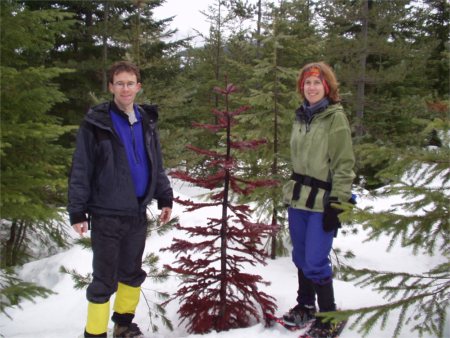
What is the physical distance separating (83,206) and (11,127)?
1892 mm

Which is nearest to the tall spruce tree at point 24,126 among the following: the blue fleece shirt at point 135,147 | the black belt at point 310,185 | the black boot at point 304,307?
the blue fleece shirt at point 135,147

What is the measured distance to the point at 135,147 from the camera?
3762 millimetres

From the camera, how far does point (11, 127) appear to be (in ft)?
14.8

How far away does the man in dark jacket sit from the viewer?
3500 millimetres

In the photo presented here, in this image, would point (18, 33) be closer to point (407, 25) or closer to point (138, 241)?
point (138, 241)

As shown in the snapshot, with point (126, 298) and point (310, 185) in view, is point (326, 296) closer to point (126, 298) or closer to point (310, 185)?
point (310, 185)

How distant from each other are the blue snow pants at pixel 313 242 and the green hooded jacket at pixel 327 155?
13 cm

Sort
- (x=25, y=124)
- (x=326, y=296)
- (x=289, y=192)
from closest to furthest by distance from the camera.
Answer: (x=326, y=296) < (x=289, y=192) < (x=25, y=124)

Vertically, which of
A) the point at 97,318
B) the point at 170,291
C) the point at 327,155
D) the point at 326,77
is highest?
the point at 326,77

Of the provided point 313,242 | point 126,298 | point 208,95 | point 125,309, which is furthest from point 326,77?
point 208,95

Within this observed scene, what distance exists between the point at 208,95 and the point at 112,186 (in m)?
19.8

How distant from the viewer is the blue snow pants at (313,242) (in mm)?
3621

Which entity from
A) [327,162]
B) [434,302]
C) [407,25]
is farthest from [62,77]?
[407,25]

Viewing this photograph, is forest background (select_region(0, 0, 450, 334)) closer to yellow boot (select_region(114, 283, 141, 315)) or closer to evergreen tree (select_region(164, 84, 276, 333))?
evergreen tree (select_region(164, 84, 276, 333))
